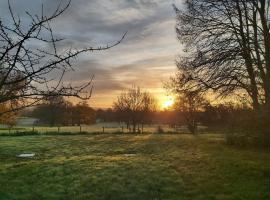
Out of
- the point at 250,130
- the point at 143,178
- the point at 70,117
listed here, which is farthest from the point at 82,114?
the point at 143,178

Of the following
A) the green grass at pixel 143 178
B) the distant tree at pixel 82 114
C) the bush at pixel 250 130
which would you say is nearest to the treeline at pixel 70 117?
the distant tree at pixel 82 114

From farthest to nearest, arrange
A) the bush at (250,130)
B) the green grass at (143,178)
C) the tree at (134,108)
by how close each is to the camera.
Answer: the tree at (134,108) → the bush at (250,130) → the green grass at (143,178)

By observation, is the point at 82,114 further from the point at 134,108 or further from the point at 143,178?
the point at 143,178

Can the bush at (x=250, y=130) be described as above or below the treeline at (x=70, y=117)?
below

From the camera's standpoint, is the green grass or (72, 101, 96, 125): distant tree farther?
(72, 101, 96, 125): distant tree

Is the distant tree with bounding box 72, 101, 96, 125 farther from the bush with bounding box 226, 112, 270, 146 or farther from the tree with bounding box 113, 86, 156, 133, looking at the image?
the bush with bounding box 226, 112, 270, 146

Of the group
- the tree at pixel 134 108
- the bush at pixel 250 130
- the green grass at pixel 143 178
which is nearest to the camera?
the green grass at pixel 143 178

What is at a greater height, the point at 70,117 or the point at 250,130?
the point at 70,117

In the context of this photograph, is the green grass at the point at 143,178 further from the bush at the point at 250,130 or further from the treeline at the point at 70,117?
the treeline at the point at 70,117

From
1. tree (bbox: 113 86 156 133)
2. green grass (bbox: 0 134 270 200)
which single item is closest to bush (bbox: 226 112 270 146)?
green grass (bbox: 0 134 270 200)

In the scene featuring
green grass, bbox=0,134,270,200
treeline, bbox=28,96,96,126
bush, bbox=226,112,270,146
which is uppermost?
treeline, bbox=28,96,96,126

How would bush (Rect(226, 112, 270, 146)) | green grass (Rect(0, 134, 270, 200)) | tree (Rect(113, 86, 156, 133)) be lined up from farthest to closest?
1. tree (Rect(113, 86, 156, 133))
2. bush (Rect(226, 112, 270, 146))
3. green grass (Rect(0, 134, 270, 200))

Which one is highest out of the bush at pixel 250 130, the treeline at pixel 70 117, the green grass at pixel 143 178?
the treeline at pixel 70 117

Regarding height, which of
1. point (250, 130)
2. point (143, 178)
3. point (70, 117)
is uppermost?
point (70, 117)
